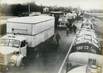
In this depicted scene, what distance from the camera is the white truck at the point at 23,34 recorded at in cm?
173

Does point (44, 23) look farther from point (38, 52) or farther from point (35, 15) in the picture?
point (38, 52)

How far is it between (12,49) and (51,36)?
0.33 metres

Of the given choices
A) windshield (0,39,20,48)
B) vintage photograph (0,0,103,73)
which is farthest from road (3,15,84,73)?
windshield (0,39,20,48)

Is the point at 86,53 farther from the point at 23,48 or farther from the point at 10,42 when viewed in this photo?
the point at 10,42

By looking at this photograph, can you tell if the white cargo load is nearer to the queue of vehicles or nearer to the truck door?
the truck door

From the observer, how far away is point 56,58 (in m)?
1.70

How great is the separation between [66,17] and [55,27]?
0.12 metres

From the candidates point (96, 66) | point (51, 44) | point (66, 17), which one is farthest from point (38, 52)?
point (96, 66)

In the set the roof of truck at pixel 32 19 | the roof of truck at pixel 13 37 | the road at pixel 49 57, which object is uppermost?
the roof of truck at pixel 32 19

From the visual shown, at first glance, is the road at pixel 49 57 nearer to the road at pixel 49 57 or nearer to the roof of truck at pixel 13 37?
the road at pixel 49 57

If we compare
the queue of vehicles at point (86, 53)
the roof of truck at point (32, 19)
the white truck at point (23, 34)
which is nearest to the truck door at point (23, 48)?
the white truck at point (23, 34)

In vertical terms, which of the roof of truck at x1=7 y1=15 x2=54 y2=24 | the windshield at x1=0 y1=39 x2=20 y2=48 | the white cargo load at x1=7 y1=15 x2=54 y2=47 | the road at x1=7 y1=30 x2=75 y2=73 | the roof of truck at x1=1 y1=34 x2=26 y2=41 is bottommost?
the road at x1=7 y1=30 x2=75 y2=73

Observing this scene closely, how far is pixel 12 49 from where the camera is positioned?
1.77 metres

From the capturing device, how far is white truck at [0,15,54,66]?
1.73 metres
